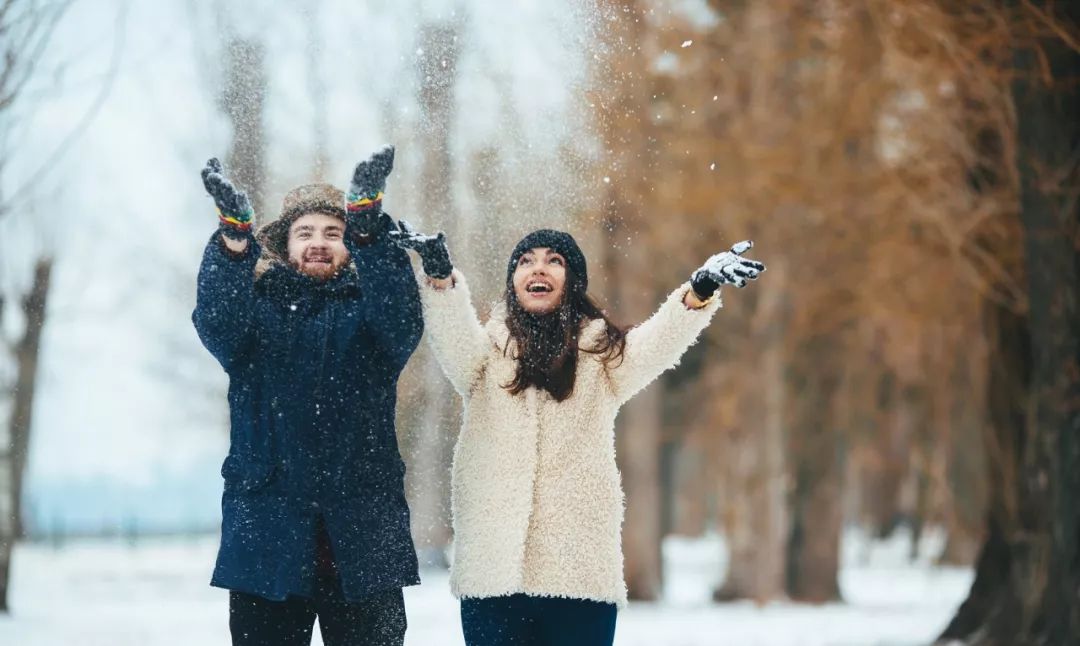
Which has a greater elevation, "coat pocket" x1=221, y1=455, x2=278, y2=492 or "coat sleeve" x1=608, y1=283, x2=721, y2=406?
"coat sleeve" x1=608, y1=283, x2=721, y2=406

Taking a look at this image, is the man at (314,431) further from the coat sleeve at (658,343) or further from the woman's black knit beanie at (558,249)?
the coat sleeve at (658,343)

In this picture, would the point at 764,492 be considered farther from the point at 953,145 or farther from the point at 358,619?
the point at 358,619

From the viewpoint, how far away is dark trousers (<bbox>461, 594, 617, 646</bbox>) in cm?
456

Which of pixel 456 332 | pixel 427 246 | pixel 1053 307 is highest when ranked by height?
pixel 1053 307

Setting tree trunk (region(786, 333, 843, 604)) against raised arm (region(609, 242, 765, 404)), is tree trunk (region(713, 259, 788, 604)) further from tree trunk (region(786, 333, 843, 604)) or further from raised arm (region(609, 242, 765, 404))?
raised arm (region(609, 242, 765, 404))

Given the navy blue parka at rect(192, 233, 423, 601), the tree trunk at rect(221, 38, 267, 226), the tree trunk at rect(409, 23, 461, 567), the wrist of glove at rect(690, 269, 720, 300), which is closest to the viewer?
the navy blue parka at rect(192, 233, 423, 601)

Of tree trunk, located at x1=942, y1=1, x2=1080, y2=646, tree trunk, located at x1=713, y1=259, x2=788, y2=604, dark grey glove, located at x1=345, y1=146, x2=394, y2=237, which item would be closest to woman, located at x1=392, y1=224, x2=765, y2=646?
dark grey glove, located at x1=345, y1=146, x2=394, y2=237

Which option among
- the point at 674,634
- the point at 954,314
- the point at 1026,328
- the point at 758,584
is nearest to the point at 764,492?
the point at 758,584

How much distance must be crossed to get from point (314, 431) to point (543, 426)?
0.73 metres

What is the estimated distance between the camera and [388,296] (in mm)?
4371

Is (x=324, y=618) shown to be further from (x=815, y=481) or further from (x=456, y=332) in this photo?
(x=815, y=481)

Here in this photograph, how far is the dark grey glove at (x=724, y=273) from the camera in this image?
4586mm

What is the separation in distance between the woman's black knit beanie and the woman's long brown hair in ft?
0.08

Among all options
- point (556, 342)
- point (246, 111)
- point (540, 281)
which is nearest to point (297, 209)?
point (540, 281)
